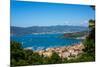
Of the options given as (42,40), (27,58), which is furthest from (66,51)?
(27,58)

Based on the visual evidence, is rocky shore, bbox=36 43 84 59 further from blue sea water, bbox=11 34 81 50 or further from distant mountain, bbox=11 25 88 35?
distant mountain, bbox=11 25 88 35

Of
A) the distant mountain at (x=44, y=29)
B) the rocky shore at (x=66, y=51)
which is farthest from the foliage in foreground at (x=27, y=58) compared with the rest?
the distant mountain at (x=44, y=29)

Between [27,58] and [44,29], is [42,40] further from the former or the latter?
[27,58]

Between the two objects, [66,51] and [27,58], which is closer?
[27,58]

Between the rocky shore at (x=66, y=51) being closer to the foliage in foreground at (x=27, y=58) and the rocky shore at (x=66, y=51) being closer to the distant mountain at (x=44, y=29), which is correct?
the foliage in foreground at (x=27, y=58)

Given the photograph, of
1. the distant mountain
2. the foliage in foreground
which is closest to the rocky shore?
the foliage in foreground

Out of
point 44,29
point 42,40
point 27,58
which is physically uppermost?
point 44,29
